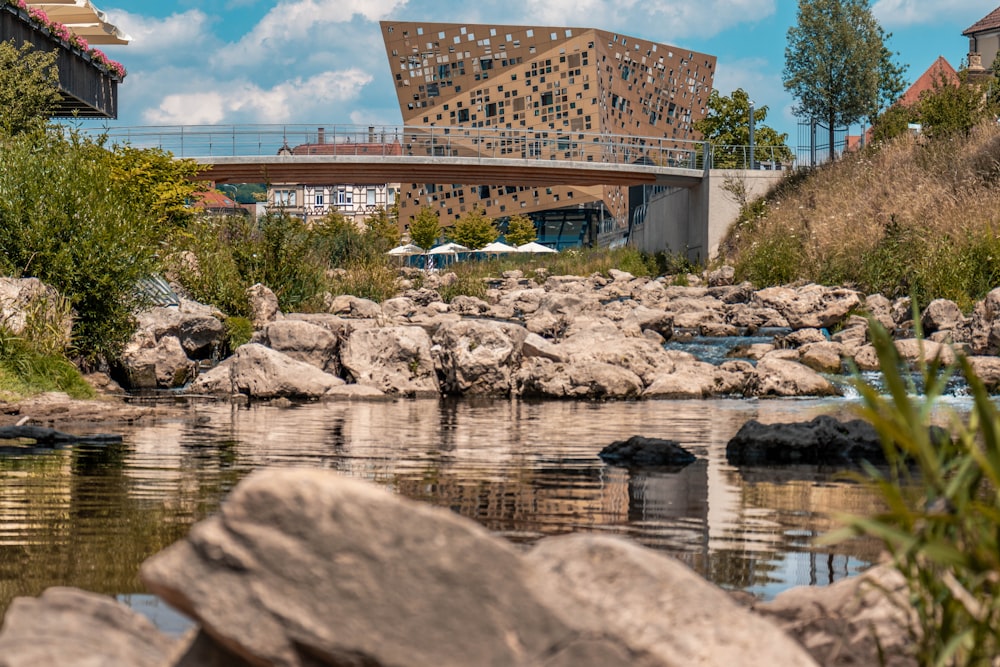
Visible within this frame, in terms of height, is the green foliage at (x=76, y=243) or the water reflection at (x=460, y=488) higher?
the green foliage at (x=76, y=243)

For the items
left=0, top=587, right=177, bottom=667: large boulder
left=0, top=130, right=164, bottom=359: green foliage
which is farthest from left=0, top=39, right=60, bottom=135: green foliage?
left=0, top=587, right=177, bottom=667: large boulder

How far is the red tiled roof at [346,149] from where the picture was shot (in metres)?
41.6

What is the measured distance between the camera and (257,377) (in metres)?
17.0

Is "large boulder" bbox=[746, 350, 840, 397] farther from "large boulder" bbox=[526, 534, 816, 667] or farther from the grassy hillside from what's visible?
"large boulder" bbox=[526, 534, 816, 667]

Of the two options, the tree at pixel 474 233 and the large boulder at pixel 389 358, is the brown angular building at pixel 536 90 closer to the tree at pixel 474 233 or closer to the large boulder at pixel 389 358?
the tree at pixel 474 233

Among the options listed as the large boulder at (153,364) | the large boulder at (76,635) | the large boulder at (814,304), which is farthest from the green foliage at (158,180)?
the large boulder at (76,635)

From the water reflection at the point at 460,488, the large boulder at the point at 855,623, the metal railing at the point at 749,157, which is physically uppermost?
the metal railing at the point at 749,157

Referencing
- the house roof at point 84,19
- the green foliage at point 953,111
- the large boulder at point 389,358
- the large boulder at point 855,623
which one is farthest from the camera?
the green foliage at point 953,111

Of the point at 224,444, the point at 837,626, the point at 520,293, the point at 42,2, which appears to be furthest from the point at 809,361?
the point at 42,2

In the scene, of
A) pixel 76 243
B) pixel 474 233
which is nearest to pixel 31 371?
pixel 76 243

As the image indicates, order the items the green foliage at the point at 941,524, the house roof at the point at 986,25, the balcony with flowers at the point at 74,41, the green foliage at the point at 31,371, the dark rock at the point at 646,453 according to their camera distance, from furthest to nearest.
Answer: the house roof at the point at 986,25 < the balcony with flowers at the point at 74,41 < the green foliage at the point at 31,371 < the dark rock at the point at 646,453 < the green foliage at the point at 941,524

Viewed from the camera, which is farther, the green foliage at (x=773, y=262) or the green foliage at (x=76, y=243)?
the green foliage at (x=773, y=262)

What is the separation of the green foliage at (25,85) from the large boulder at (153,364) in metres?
9.04

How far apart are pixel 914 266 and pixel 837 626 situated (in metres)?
25.0
